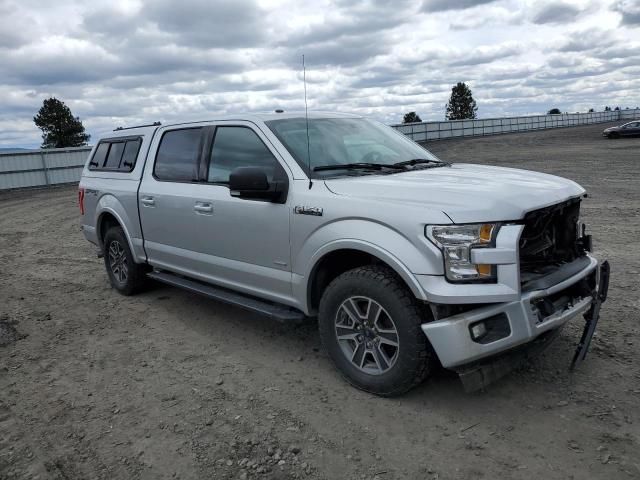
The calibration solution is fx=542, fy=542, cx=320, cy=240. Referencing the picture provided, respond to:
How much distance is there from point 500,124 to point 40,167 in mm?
41013

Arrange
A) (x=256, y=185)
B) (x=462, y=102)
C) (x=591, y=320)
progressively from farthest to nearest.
A: (x=462, y=102) → (x=256, y=185) → (x=591, y=320)

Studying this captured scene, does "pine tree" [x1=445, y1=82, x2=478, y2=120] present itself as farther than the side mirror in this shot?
Yes

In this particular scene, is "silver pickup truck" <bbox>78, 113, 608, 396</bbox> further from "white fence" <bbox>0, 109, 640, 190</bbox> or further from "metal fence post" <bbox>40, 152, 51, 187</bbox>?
"metal fence post" <bbox>40, 152, 51, 187</bbox>

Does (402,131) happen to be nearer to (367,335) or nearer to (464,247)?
(367,335)

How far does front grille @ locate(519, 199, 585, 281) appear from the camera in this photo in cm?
345

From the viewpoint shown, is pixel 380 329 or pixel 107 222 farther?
pixel 107 222

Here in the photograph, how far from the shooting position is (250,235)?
428cm

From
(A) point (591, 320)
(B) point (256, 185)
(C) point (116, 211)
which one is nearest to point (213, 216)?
(B) point (256, 185)

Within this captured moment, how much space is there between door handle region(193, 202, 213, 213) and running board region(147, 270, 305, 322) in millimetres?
731

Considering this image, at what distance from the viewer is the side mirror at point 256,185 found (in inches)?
151

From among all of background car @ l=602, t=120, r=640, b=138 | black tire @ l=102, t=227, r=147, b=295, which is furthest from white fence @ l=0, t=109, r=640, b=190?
black tire @ l=102, t=227, r=147, b=295

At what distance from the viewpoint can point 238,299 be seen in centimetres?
455

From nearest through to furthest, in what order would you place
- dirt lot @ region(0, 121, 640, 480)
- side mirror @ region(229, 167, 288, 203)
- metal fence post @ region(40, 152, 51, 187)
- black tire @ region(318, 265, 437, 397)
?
1. dirt lot @ region(0, 121, 640, 480)
2. black tire @ region(318, 265, 437, 397)
3. side mirror @ region(229, 167, 288, 203)
4. metal fence post @ region(40, 152, 51, 187)

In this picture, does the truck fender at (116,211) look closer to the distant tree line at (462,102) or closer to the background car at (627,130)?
the background car at (627,130)
